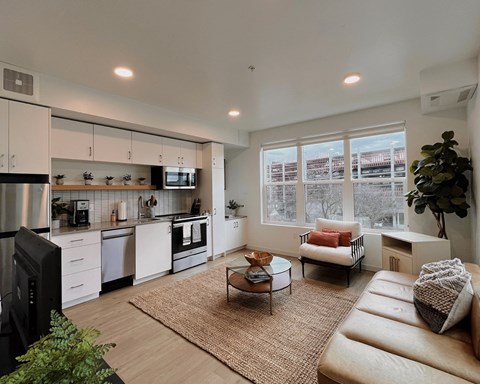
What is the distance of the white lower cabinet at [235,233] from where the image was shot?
16.6ft

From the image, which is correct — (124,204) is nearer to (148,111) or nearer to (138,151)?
(138,151)

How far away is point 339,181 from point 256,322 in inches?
113

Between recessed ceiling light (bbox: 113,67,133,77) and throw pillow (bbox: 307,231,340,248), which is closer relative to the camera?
recessed ceiling light (bbox: 113,67,133,77)

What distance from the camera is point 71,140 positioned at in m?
3.16

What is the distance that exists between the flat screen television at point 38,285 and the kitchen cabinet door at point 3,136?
2.13 m

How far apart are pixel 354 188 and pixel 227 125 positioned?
2584 mm

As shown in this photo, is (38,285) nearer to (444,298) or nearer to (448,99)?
(444,298)

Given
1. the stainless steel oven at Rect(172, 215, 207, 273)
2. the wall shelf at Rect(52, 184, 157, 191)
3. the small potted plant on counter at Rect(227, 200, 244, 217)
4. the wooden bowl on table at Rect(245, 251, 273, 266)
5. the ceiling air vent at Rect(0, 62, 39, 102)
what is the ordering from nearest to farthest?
the ceiling air vent at Rect(0, 62, 39, 102) → the wooden bowl on table at Rect(245, 251, 273, 266) → the wall shelf at Rect(52, 184, 157, 191) → the stainless steel oven at Rect(172, 215, 207, 273) → the small potted plant on counter at Rect(227, 200, 244, 217)

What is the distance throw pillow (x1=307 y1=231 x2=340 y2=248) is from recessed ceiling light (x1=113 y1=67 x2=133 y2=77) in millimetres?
3285

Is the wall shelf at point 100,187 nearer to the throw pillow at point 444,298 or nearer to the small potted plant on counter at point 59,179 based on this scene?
the small potted plant on counter at point 59,179

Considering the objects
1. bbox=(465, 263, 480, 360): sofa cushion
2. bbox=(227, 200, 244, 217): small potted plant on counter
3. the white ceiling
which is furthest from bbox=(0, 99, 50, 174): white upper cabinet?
A: bbox=(465, 263, 480, 360): sofa cushion

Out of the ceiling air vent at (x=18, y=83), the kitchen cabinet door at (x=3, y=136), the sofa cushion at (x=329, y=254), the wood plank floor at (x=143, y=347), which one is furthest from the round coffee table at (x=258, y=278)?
the ceiling air vent at (x=18, y=83)

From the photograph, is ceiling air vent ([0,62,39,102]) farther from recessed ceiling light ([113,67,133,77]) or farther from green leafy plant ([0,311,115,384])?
green leafy plant ([0,311,115,384])

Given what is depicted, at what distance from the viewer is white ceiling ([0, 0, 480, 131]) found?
174 cm
